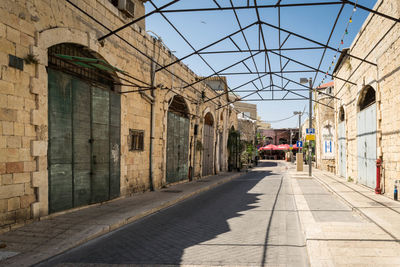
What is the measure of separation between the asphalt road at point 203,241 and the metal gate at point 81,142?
7.04ft

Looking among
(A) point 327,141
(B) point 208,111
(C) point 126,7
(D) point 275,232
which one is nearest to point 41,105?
(C) point 126,7

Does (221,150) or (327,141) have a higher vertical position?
(327,141)

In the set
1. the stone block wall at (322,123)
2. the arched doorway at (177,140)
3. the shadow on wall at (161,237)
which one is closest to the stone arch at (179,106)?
the arched doorway at (177,140)

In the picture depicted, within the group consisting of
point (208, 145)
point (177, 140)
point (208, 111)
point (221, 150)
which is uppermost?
point (208, 111)

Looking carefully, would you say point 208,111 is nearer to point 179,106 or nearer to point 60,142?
point 179,106

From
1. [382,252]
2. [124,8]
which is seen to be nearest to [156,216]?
[382,252]

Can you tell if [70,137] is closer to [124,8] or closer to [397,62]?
[124,8]

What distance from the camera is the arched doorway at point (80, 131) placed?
7824mm

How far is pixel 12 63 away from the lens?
646 centimetres

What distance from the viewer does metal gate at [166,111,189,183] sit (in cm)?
1584

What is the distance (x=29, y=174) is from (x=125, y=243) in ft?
9.08

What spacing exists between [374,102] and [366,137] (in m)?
1.68

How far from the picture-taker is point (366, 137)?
45.8ft

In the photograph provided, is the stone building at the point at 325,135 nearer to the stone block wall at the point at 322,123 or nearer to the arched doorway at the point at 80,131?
the stone block wall at the point at 322,123
